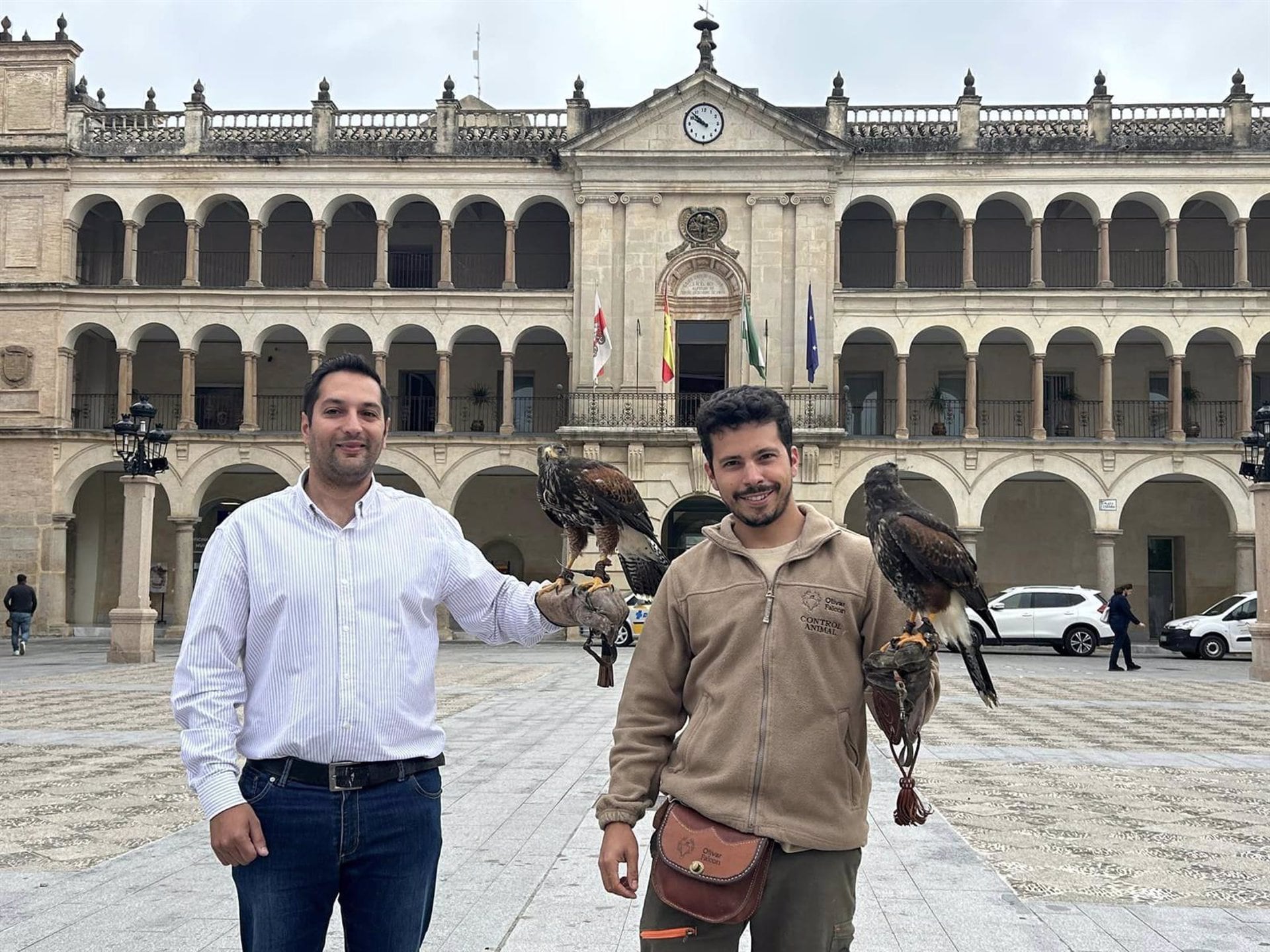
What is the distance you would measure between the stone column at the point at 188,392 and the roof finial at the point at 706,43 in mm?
15696

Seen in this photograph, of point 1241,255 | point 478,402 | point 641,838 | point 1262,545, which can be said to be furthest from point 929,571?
point 1241,255

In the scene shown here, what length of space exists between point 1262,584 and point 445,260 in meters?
21.7

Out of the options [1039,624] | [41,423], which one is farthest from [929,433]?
[41,423]

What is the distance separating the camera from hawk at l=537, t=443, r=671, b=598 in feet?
12.2

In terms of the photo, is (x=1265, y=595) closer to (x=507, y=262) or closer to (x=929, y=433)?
(x=929, y=433)

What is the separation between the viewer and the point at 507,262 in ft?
108

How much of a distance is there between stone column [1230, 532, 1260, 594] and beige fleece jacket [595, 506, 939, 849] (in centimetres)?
3068

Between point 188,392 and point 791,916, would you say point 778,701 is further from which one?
point 188,392

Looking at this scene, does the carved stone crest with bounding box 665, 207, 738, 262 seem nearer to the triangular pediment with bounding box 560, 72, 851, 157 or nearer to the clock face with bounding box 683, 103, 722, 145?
the triangular pediment with bounding box 560, 72, 851, 157

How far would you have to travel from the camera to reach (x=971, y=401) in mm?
31750

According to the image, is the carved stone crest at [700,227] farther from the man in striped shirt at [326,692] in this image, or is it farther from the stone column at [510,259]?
the man in striped shirt at [326,692]

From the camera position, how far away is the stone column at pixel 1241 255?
1233 inches

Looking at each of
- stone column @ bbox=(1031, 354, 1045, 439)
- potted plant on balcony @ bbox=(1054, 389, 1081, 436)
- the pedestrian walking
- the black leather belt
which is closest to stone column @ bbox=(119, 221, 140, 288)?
the pedestrian walking

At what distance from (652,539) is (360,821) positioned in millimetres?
1240
